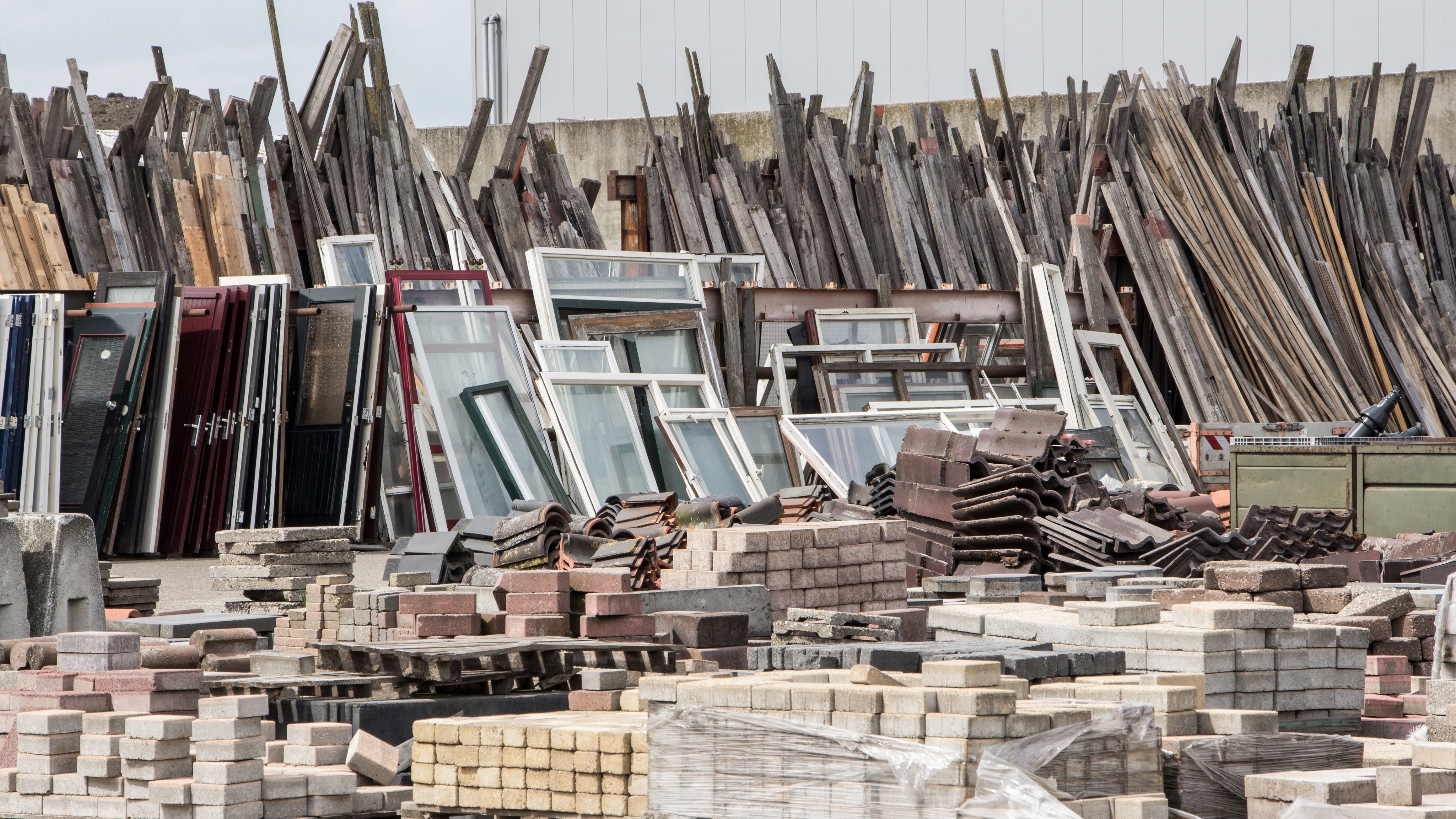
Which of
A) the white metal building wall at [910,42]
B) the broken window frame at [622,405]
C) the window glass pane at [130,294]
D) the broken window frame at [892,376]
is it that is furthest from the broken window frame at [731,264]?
the white metal building wall at [910,42]

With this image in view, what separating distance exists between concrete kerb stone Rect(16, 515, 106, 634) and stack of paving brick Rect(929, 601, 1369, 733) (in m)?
5.62

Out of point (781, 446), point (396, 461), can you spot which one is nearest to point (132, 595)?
point (396, 461)

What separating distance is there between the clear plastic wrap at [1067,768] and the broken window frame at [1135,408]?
36.9ft

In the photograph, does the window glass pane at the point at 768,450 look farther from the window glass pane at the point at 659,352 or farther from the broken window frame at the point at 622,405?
the window glass pane at the point at 659,352

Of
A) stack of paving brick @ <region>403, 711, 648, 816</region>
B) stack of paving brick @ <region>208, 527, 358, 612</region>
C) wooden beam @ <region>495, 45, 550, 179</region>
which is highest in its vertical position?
wooden beam @ <region>495, 45, 550, 179</region>

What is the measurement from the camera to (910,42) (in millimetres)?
27469

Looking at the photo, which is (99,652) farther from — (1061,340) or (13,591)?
(1061,340)

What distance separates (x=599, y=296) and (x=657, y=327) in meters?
0.66

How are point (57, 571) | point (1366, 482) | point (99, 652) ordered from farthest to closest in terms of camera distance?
point (1366, 482), point (57, 571), point (99, 652)

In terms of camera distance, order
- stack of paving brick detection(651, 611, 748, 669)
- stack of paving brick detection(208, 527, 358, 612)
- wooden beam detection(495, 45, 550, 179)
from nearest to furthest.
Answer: stack of paving brick detection(651, 611, 748, 669)
stack of paving brick detection(208, 527, 358, 612)
wooden beam detection(495, 45, 550, 179)

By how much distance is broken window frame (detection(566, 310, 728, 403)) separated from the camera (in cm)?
1573

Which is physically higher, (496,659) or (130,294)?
(130,294)

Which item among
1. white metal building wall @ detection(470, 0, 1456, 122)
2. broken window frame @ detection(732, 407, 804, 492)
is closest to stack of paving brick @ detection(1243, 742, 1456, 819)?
broken window frame @ detection(732, 407, 804, 492)

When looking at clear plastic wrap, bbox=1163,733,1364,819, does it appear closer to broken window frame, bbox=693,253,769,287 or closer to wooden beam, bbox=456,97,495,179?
broken window frame, bbox=693,253,769,287
